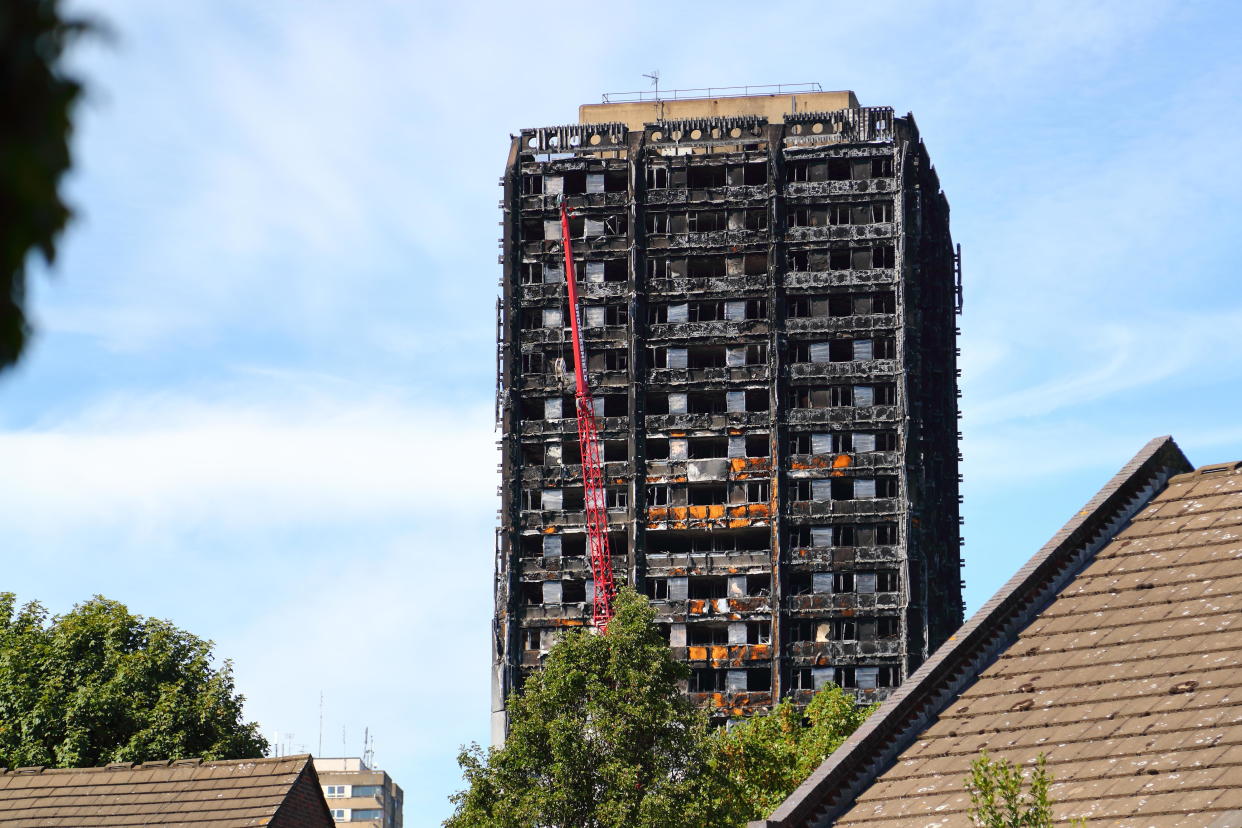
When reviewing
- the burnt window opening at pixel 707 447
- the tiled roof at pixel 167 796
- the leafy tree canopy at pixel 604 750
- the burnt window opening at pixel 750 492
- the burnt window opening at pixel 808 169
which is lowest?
the tiled roof at pixel 167 796

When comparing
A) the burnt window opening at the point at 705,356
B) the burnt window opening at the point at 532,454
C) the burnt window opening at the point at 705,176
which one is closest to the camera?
the burnt window opening at the point at 705,356

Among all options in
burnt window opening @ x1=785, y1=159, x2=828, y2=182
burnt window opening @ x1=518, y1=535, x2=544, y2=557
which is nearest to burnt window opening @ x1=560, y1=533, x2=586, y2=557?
burnt window opening @ x1=518, y1=535, x2=544, y2=557

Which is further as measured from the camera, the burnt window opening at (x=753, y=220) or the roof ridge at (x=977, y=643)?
the burnt window opening at (x=753, y=220)

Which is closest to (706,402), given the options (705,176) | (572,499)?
(572,499)

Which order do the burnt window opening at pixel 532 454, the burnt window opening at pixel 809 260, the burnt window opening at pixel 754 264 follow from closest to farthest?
the burnt window opening at pixel 809 260 → the burnt window opening at pixel 754 264 → the burnt window opening at pixel 532 454

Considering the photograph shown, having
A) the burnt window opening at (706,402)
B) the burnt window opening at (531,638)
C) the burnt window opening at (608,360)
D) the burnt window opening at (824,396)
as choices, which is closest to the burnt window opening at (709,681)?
the burnt window opening at (531,638)

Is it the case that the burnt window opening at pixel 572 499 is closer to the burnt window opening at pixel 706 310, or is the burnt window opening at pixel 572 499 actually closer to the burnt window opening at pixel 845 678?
the burnt window opening at pixel 706 310

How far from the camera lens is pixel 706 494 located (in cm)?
14800

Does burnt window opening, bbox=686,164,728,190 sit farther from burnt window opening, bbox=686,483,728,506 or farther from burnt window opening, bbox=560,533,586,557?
burnt window opening, bbox=560,533,586,557

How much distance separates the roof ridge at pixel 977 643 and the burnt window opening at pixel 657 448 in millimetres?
122070

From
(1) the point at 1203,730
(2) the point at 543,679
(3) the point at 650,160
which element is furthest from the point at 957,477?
(1) the point at 1203,730

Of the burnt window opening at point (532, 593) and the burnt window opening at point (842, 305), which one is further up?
the burnt window opening at point (842, 305)

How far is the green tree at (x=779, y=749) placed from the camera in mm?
70000

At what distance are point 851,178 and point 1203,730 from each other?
433ft
